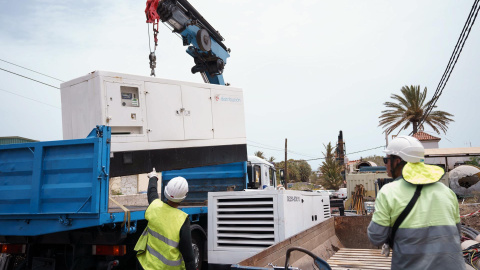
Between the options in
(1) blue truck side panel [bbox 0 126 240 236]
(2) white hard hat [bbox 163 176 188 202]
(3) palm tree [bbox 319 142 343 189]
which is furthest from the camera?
(3) palm tree [bbox 319 142 343 189]

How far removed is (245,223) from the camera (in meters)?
5.88

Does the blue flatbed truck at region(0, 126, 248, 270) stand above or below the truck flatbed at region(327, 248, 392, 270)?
above

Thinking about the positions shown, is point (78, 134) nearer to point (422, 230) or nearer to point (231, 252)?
point (231, 252)

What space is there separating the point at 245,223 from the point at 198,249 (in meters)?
1.42

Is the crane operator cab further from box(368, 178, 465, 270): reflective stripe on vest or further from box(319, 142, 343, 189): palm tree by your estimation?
box(319, 142, 343, 189): palm tree

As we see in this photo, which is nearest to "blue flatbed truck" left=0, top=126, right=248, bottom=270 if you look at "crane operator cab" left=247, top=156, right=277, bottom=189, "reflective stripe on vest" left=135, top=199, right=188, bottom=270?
"reflective stripe on vest" left=135, top=199, right=188, bottom=270

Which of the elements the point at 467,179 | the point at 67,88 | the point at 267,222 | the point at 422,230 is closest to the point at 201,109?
the point at 67,88

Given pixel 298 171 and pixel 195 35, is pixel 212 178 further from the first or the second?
pixel 298 171

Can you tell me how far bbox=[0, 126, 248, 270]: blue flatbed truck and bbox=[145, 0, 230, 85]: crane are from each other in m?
3.50

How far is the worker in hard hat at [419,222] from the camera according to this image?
104 inches

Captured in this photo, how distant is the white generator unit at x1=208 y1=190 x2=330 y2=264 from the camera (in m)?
5.65

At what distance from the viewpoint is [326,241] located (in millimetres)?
6699

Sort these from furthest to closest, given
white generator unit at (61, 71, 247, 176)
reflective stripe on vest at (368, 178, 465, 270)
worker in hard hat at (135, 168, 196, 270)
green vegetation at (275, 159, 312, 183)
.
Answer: green vegetation at (275, 159, 312, 183) → white generator unit at (61, 71, 247, 176) → worker in hard hat at (135, 168, 196, 270) → reflective stripe on vest at (368, 178, 465, 270)

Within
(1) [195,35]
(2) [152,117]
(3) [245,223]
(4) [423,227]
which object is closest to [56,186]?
(2) [152,117]
